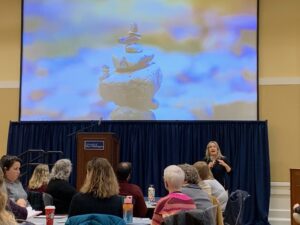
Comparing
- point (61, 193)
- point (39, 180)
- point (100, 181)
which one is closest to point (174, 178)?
point (100, 181)

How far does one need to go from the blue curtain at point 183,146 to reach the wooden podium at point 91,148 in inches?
46.3

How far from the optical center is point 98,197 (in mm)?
3385

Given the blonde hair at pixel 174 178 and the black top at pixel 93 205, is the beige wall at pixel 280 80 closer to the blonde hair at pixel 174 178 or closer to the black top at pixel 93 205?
the blonde hair at pixel 174 178

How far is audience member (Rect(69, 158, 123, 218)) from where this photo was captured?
11.0 ft

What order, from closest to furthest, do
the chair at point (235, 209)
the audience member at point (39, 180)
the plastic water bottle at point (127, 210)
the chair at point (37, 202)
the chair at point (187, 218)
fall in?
the chair at point (187, 218)
the plastic water bottle at point (127, 210)
the chair at point (235, 209)
the chair at point (37, 202)
the audience member at point (39, 180)

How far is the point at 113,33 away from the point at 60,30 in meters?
1.07

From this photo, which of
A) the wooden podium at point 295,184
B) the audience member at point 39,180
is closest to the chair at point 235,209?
the audience member at point 39,180

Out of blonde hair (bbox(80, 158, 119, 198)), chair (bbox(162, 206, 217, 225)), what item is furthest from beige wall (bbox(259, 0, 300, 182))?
chair (bbox(162, 206, 217, 225))

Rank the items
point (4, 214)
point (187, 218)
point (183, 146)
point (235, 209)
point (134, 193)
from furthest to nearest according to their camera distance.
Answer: point (183, 146), point (134, 193), point (235, 209), point (187, 218), point (4, 214)

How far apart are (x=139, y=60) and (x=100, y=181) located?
5797mm

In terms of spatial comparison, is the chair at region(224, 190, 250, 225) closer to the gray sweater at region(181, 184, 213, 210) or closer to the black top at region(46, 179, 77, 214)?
the gray sweater at region(181, 184, 213, 210)

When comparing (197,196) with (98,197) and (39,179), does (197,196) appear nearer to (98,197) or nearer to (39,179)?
(98,197)

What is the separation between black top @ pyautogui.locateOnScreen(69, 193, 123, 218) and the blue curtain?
5190mm

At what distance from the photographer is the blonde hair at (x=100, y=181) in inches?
134
